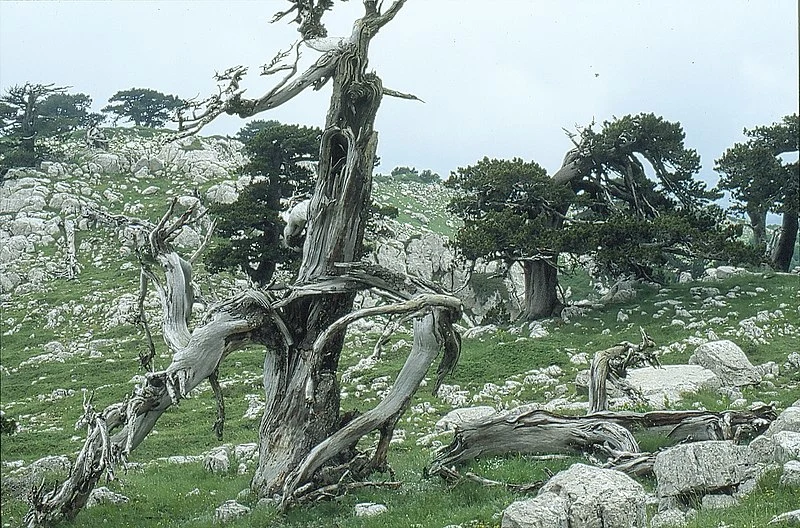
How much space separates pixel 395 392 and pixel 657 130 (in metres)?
23.3

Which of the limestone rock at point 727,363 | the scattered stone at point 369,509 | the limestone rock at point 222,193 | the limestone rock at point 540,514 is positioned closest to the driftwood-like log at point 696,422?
the scattered stone at point 369,509

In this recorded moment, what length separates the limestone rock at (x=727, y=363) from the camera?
17.8 metres

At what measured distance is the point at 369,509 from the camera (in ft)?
32.6

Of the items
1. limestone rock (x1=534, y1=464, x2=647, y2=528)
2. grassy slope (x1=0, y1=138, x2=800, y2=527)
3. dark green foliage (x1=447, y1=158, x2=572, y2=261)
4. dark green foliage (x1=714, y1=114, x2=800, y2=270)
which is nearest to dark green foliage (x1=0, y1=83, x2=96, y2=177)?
grassy slope (x1=0, y1=138, x2=800, y2=527)

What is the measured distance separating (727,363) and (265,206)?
67.9ft

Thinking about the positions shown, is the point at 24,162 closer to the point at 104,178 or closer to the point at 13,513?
the point at 104,178

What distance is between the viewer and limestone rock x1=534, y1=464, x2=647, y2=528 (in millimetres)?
7211

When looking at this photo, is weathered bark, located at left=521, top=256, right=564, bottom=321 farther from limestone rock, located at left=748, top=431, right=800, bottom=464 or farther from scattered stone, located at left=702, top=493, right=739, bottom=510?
scattered stone, located at left=702, top=493, right=739, bottom=510

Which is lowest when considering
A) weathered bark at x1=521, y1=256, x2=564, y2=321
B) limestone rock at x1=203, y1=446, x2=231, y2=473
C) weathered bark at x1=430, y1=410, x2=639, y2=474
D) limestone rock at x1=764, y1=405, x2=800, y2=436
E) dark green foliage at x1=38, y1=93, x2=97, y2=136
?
limestone rock at x1=203, y1=446, x2=231, y2=473

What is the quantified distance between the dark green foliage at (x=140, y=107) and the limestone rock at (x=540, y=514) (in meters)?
93.2

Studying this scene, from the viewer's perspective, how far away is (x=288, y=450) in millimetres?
11773

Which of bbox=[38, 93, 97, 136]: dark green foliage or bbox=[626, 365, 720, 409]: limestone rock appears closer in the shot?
bbox=[626, 365, 720, 409]: limestone rock

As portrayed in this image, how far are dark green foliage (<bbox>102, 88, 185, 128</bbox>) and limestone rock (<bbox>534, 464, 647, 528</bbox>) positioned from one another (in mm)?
93194

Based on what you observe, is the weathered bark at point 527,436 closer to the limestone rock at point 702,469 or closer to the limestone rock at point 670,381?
the limestone rock at point 702,469
